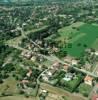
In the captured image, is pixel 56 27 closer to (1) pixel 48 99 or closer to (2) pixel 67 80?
(2) pixel 67 80

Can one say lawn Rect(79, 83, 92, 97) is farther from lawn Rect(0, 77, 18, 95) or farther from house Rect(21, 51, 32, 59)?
house Rect(21, 51, 32, 59)

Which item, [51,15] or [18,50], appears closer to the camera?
[18,50]

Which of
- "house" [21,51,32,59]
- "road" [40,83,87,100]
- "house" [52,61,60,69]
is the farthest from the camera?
"house" [21,51,32,59]

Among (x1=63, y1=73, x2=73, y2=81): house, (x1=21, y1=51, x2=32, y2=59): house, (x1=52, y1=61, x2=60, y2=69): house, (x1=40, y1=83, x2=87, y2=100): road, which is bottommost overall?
(x1=40, y1=83, x2=87, y2=100): road

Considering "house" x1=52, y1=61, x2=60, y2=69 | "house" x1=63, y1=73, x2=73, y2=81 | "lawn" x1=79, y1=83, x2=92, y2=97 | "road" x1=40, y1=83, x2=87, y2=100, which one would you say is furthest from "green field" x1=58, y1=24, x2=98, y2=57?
"road" x1=40, y1=83, x2=87, y2=100

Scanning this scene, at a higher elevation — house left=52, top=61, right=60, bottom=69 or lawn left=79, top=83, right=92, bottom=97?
house left=52, top=61, right=60, bottom=69

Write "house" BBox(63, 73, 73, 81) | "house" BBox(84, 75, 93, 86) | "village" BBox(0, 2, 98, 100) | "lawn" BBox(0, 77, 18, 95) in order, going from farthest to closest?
"house" BBox(63, 73, 73, 81) < "house" BBox(84, 75, 93, 86) < "lawn" BBox(0, 77, 18, 95) < "village" BBox(0, 2, 98, 100)

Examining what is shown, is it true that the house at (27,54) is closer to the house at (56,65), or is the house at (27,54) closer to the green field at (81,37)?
the house at (56,65)

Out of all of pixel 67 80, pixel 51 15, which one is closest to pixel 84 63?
pixel 67 80
